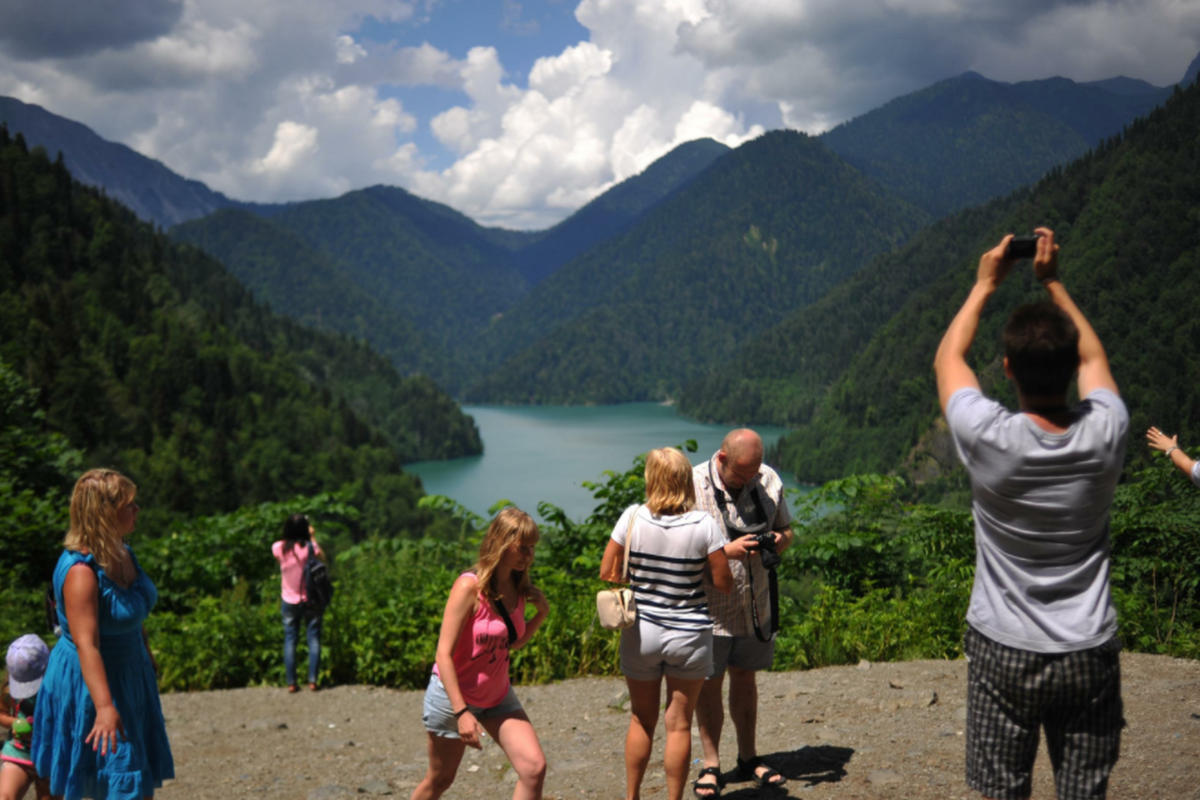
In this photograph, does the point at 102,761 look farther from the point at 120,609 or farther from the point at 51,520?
the point at 51,520

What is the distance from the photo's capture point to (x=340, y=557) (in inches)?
329

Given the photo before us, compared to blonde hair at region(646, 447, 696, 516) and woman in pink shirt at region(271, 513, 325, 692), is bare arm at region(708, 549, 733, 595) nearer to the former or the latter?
blonde hair at region(646, 447, 696, 516)

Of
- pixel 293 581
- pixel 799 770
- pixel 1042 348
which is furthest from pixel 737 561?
pixel 293 581

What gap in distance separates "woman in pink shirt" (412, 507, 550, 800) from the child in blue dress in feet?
5.07

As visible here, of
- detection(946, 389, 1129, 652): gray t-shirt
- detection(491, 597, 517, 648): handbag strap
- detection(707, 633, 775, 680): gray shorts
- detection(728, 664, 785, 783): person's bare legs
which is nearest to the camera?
detection(946, 389, 1129, 652): gray t-shirt

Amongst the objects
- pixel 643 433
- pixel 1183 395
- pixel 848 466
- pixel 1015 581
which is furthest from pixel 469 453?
pixel 1015 581

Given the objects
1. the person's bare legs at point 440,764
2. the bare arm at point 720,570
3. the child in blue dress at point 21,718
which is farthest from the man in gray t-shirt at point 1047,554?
the child in blue dress at point 21,718

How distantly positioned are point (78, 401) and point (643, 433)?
296 ft

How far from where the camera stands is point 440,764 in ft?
12.0

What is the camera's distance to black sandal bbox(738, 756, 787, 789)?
168 inches

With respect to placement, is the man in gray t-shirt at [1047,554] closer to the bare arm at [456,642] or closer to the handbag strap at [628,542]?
the handbag strap at [628,542]

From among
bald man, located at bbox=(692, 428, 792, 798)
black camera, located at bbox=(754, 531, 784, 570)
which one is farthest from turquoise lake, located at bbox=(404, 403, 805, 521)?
black camera, located at bbox=(754, 531, 784, 570)

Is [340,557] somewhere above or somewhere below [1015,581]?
below

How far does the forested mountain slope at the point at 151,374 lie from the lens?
195ft
